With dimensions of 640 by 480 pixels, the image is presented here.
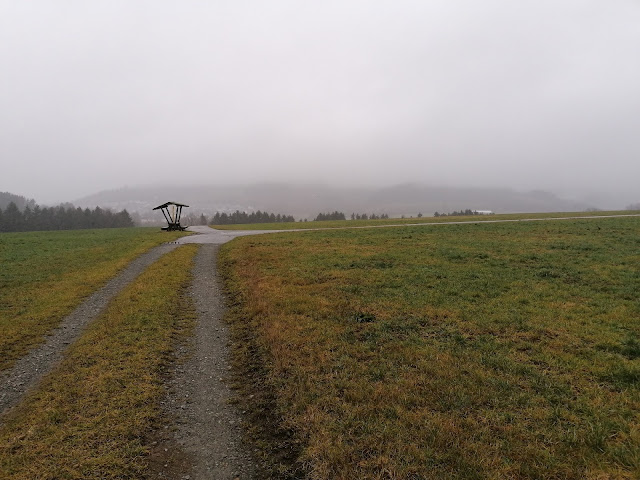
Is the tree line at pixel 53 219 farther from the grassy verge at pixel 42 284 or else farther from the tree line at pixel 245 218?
the grassy verge at pixel 42 284

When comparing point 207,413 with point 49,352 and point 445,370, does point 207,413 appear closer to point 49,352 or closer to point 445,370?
point 445,370

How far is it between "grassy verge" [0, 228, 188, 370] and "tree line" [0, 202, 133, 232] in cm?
10693

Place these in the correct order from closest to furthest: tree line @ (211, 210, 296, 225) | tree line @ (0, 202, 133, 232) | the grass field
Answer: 1. the grass field
2. tree line @ (0, 202, 133, 232)
3. tree line @ (211, 210, 296, 225)

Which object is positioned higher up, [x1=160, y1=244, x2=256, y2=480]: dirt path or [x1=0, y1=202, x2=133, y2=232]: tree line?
[x1=0, y1=202, x2=133, y2=232]: tree line

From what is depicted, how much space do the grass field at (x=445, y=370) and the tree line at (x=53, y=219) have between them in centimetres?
13522

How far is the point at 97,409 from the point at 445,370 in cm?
768

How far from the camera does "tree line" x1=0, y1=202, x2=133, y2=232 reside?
4328 inches

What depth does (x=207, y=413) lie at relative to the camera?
7.02m

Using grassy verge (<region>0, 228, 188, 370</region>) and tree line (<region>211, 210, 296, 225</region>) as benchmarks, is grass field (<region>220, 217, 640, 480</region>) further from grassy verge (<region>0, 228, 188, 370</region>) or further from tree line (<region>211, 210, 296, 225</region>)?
tree line (<region>211, 210, 296, 225</region>)

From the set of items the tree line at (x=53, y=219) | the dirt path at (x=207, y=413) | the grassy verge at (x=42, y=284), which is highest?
the tree line at (x=53, y=219)

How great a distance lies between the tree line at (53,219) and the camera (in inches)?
4328

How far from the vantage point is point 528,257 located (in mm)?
20000

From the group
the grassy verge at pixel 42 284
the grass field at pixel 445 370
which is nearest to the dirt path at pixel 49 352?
the grassy verge at pixel 42 284

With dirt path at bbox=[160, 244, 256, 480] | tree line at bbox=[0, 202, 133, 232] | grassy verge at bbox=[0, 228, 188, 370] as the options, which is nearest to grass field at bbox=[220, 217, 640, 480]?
dirt path at bbox=[160, 244, 256, 480]
